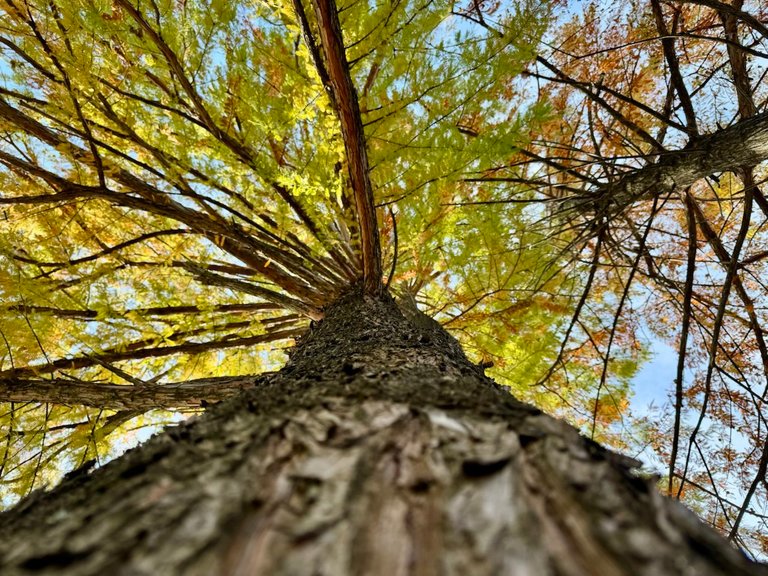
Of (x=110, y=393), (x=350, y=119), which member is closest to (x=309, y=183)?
(x=350, y=119)

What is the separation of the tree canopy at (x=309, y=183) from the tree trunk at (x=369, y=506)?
4.46 feet

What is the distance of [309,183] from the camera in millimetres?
2287

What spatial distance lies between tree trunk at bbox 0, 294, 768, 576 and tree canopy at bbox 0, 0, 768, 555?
1358mm

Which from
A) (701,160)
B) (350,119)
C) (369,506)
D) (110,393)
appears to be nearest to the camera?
(369,506)

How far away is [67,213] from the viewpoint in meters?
2.83

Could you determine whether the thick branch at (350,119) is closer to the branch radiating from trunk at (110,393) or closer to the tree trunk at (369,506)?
the branch radiating from trunk at (110,393)

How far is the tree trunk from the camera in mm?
397

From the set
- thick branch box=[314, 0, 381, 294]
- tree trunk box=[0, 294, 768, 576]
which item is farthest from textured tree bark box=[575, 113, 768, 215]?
tree trunk box=[0, 294, 768, 576]

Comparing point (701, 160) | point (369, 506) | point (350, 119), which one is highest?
point (350, 119)

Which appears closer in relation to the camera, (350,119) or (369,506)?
(369,506)

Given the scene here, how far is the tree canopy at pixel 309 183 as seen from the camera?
2.10 meters

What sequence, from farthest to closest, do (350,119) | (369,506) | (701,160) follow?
(701,160) → (350,119) → (369,506)

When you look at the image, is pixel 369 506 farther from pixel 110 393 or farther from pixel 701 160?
pixel 701 160

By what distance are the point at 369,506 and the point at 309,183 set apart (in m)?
2.05
